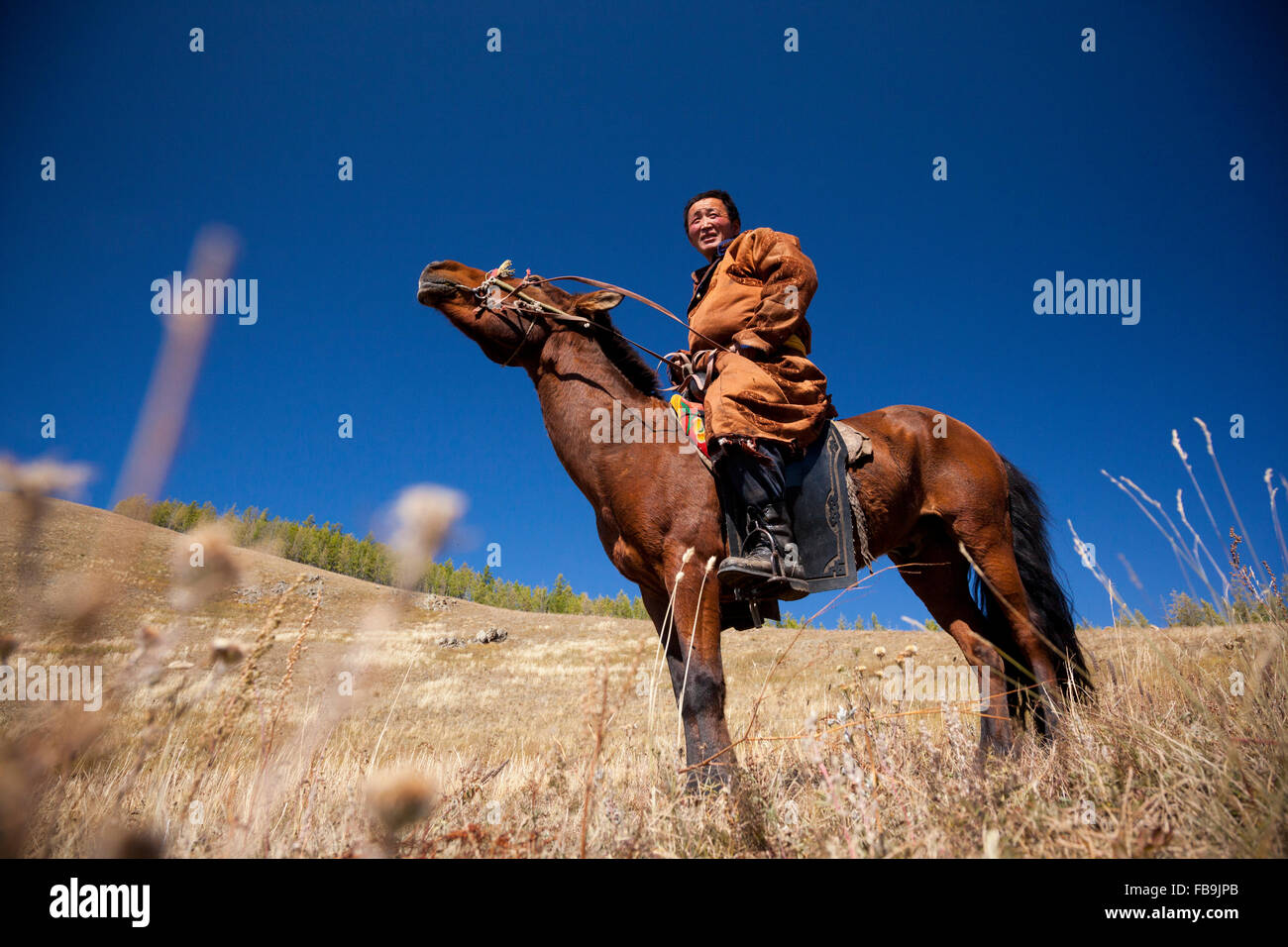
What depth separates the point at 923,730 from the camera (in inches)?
137

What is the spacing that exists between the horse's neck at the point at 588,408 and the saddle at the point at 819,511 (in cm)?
38

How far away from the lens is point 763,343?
418 cm

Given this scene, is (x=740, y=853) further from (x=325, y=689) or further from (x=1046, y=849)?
(x=325, y=689)

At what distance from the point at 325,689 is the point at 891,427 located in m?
4.39

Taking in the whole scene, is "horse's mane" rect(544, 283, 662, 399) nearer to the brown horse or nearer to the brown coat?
the brown horse

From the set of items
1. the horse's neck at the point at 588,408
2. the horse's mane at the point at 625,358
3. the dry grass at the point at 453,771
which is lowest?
the dry grass at the point at 453,771

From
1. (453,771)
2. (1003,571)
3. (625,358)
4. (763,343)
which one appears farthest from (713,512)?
(1003,571)

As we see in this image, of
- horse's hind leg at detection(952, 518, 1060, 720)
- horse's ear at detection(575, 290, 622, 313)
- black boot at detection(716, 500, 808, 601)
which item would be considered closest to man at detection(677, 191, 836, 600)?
black boot at detection(716, 500, 808, 601)

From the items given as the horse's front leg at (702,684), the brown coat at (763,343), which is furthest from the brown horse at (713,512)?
the brown coat at (763,343)

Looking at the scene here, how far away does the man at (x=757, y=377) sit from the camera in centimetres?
378

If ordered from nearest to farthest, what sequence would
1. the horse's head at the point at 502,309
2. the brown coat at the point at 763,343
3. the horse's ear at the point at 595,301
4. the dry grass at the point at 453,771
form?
the dry grass at the point at 453,771 → the brown coat at the point at 763,343 → the horse's head at the point at 502,309 → the horse's ear at the point at 595,301

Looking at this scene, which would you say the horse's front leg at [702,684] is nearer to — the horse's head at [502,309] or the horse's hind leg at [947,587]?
the horse's head at [502,309]

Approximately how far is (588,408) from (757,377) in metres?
1.08
